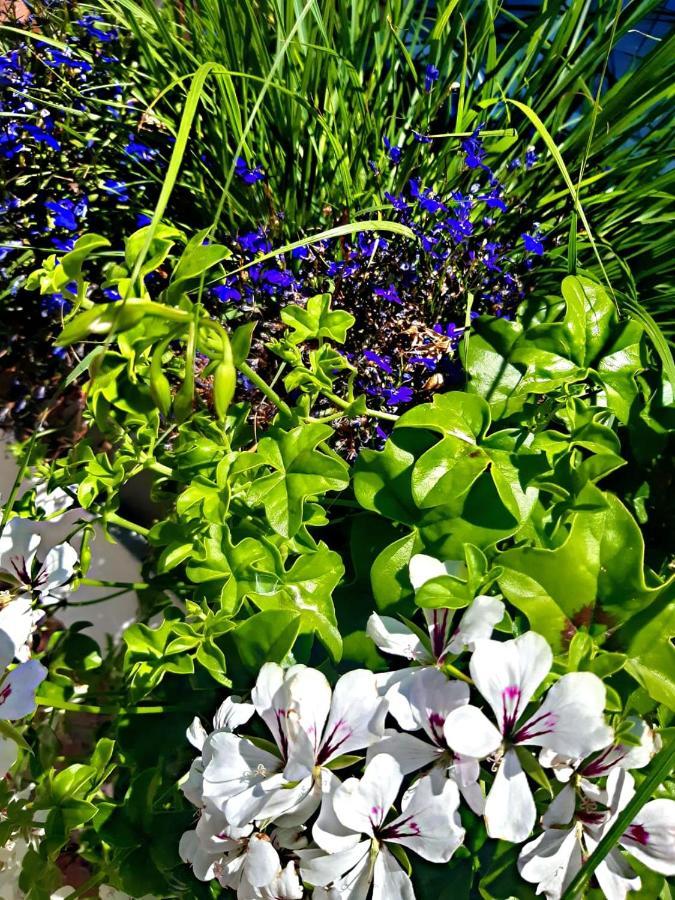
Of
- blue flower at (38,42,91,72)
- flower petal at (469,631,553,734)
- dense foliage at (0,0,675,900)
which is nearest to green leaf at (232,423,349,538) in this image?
dense foliage at (0,0,675,900)

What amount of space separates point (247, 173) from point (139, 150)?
178 mm

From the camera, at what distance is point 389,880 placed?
0.57 metres

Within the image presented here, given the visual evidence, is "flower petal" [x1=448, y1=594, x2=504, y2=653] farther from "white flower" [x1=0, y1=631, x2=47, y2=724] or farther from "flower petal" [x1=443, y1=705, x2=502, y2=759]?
"white flower" [x1=0, y1=631, x2=47, y2=724]

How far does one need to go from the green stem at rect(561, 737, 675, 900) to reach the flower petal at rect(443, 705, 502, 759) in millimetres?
98

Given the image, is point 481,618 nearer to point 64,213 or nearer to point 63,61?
point 64,213

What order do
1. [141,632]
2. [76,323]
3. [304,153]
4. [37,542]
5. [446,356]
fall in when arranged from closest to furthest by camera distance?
[76,323] → [141,632] → [37,542] → [446,356] → [304,153]

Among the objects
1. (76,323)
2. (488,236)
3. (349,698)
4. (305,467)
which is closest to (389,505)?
(305,467)

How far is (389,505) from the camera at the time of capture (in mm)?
764

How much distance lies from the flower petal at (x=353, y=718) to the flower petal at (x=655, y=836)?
0.68 ft

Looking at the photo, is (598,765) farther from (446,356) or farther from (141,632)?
(446,356)

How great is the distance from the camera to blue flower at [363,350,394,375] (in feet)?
3.36

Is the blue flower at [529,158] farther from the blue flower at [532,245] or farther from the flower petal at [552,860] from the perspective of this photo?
the flower petal at [552,860]

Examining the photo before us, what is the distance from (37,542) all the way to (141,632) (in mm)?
243

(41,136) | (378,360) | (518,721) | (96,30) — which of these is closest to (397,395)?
(378,360)
